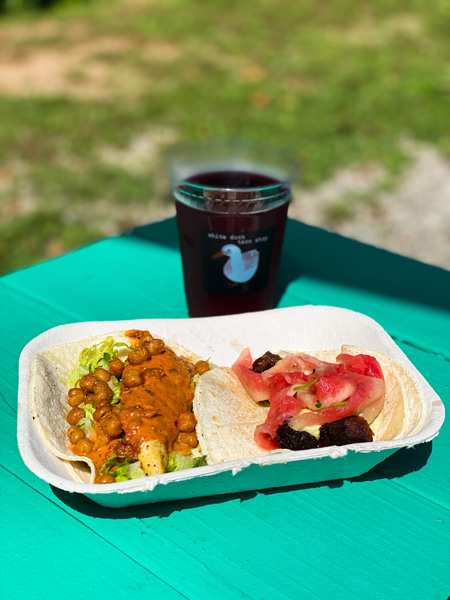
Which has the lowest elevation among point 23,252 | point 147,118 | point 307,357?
point 23,252

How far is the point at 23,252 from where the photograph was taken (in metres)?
3.53

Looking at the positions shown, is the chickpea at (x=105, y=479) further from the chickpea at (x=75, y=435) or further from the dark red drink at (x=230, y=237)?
the dark red drink at (x=230, y=237)

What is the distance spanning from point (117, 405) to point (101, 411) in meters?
0.05

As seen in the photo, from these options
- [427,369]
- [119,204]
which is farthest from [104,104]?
[427,369]

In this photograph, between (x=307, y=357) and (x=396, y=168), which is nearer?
(x=307, y=357)

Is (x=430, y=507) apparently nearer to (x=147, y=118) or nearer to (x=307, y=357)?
(x=307, y=357)

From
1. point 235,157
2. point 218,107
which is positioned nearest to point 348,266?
point 235,157

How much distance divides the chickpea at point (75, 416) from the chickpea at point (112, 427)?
5cm

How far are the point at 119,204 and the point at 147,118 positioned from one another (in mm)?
1095

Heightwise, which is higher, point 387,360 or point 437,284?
point 387,360

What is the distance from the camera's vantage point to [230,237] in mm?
1581

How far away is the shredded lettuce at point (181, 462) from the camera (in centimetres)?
122

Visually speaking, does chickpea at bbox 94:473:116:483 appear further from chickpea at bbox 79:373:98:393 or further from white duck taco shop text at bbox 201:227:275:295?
white duck taco shop text at bbox 201:227:275:295

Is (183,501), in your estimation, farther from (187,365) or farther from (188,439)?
(187,365)
